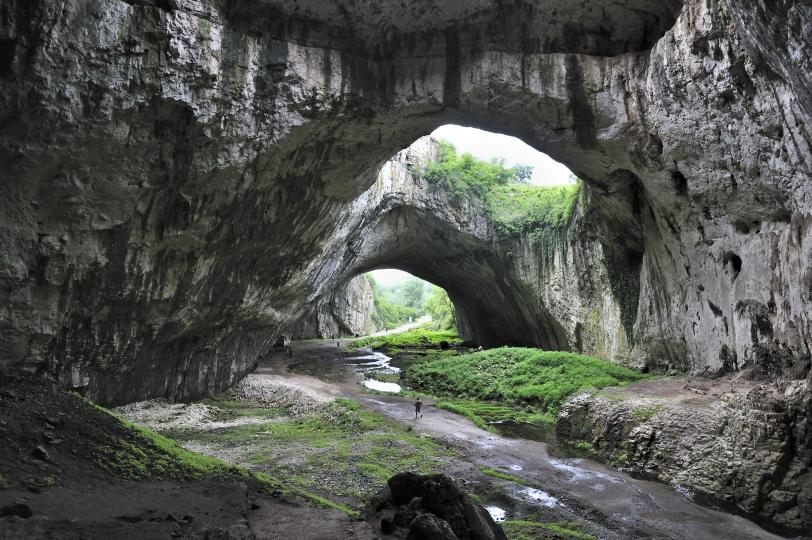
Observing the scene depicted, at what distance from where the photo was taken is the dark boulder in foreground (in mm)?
5825

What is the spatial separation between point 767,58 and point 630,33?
6850mm

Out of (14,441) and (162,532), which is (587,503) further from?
(14,441)

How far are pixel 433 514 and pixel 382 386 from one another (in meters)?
17.4

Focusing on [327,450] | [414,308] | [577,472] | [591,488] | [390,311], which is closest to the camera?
[591,488]

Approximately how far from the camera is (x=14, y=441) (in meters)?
6.50

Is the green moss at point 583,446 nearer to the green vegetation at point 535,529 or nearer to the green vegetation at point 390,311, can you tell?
the green vegetation at point 535,529

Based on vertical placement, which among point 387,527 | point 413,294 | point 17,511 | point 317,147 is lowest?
point 387,527

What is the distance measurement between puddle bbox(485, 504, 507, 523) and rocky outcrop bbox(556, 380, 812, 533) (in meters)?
3.91

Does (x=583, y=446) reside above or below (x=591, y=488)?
above

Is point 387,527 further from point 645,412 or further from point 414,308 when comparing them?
point 414,308

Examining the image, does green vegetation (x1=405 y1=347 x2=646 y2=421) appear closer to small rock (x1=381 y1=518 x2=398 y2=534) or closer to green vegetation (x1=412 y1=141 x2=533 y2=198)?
green vegetation (x1=412 y1=141 x2=533 y2=198)

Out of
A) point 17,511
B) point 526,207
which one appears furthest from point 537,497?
point 526,207

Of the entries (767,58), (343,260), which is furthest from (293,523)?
(343,260)

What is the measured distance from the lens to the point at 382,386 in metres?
23.4
